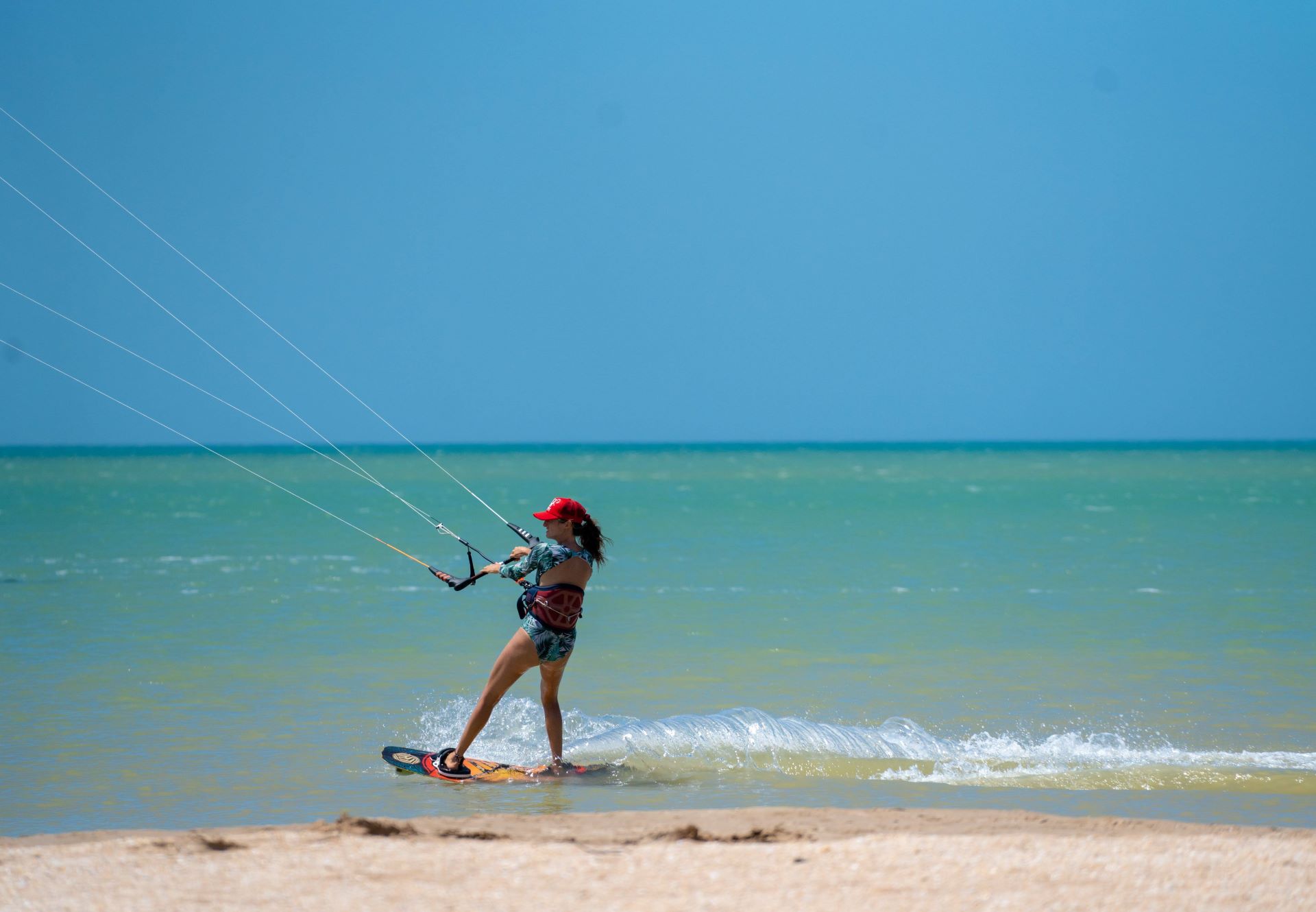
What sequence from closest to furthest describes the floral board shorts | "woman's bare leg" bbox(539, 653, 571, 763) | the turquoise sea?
the turquoise sea
the floral board shorts
"woman's bare leg" bbox(539, 653, 571, 763)

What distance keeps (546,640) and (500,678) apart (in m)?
0.37

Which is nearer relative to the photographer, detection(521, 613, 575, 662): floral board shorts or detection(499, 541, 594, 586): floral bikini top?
detection(499, 541, 594, 586): floral bikini top

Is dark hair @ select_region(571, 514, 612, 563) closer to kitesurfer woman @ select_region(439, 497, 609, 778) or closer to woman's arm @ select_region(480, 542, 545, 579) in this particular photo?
kitesurfer woman @ select_region(439, 497, 609, 778)

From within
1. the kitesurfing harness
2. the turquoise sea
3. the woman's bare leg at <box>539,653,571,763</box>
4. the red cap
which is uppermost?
the red cap

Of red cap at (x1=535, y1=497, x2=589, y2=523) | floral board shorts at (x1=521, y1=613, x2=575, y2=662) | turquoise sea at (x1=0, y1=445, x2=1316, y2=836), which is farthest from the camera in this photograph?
floral board shorts at (x1=521, y1=613, x2=575, y2=662)

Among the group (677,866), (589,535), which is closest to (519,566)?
(589,535)

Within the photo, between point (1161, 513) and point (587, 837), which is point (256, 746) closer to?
point (587, 837)

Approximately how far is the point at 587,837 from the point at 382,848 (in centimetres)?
96

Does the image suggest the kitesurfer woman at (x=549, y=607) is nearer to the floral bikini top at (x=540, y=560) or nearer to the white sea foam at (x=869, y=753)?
the floral bikini top at (x=540, y=560)

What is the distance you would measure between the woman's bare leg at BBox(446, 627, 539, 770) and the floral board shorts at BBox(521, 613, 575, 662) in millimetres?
30

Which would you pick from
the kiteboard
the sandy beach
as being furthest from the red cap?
the sandy beach

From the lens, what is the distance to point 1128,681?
39.7 ft

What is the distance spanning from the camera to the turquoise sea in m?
8.41

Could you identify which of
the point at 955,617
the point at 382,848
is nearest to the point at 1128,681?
the point at 955,617
